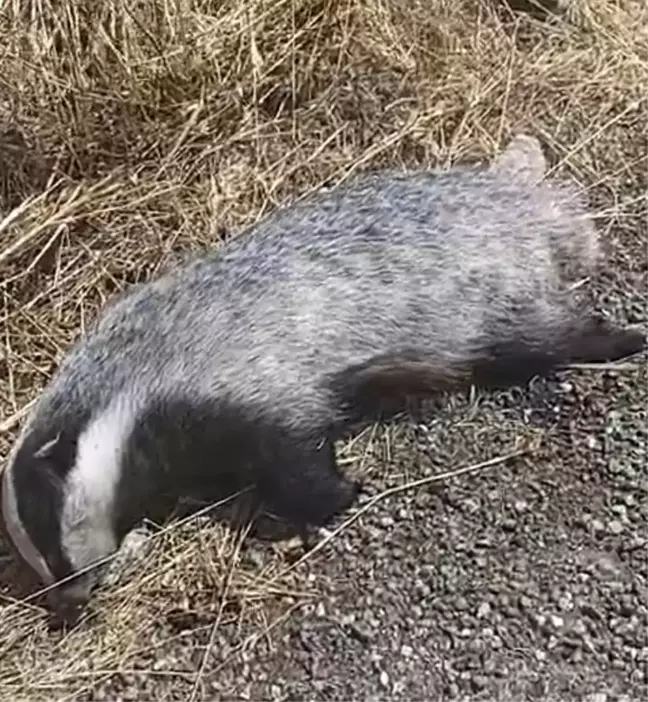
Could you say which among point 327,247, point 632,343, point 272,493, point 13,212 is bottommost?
point 632,343

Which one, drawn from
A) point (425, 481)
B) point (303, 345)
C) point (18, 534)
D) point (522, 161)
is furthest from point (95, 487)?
point (522, 161)

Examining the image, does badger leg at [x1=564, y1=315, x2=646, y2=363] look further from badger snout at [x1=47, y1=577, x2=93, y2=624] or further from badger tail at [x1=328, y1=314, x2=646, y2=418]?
badger snout at [x1=47, y1=577, x2=93, y2=624]

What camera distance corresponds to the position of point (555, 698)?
290 centimetres

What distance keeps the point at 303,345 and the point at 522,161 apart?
0.88m

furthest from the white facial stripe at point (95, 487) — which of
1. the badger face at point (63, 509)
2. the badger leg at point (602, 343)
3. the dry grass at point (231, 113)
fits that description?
the badger leg at point (602, 343)

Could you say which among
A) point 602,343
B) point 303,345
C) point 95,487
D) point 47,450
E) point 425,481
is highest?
point 47,450

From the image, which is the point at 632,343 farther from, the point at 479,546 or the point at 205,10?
the point at 205,10

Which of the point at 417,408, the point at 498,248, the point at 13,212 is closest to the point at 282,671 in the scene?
the point at 417,408

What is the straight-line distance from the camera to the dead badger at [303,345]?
337 cm

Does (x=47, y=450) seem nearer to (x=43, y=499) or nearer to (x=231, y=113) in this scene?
(x=43, y=499)

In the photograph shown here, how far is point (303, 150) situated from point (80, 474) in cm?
126

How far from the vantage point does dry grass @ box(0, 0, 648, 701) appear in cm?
384

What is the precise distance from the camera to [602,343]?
11.6 feet

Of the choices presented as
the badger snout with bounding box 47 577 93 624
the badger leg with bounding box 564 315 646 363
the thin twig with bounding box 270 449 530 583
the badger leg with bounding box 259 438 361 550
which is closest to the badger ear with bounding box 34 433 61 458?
the badger snout with bounding box 47 577 93 624
